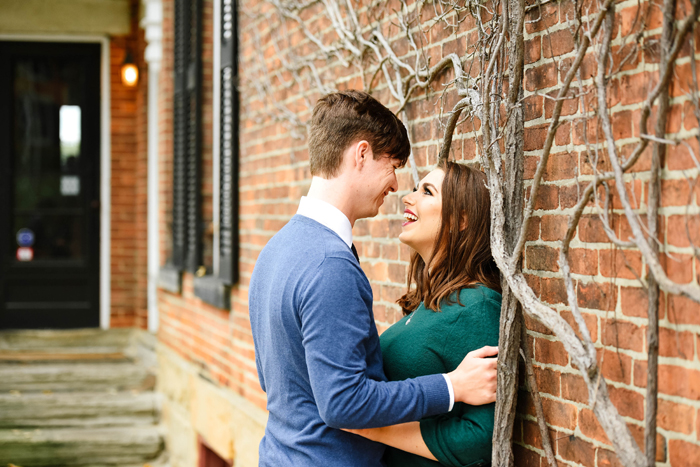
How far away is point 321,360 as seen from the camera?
173 cm

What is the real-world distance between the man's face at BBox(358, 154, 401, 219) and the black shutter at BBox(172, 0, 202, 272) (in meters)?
4.13

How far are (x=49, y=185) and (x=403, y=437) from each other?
6.66 metres

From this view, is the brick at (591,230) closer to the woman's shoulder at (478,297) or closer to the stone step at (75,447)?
the woman's shoulder at (478,297)

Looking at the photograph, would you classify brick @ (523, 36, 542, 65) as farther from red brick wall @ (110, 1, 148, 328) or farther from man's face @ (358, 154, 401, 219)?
red brick wall @ (110, 1, 148, 328)

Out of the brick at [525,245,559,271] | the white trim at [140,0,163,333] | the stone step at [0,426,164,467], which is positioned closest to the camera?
the brick at [525,245,559,271]

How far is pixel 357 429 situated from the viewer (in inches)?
73.1

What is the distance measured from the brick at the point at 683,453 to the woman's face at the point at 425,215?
84cm

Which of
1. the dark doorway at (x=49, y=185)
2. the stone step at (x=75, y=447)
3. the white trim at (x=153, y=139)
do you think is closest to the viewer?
the stone step at (x=75, y=447)

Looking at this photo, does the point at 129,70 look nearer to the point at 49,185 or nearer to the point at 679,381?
the point at 49,185

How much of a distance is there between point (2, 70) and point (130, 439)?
4086 millimetres

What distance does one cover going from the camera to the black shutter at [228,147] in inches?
193

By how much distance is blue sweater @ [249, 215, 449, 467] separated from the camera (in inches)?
68.7

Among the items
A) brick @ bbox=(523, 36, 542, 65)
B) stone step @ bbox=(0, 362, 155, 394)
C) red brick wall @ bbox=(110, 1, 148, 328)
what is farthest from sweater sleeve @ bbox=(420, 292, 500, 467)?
red brick wall @ bbox=(110, 1, 148, 328)

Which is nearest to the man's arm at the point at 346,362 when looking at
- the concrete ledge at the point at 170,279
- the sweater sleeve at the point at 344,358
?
the sweater sleeve at the point at 344,358
